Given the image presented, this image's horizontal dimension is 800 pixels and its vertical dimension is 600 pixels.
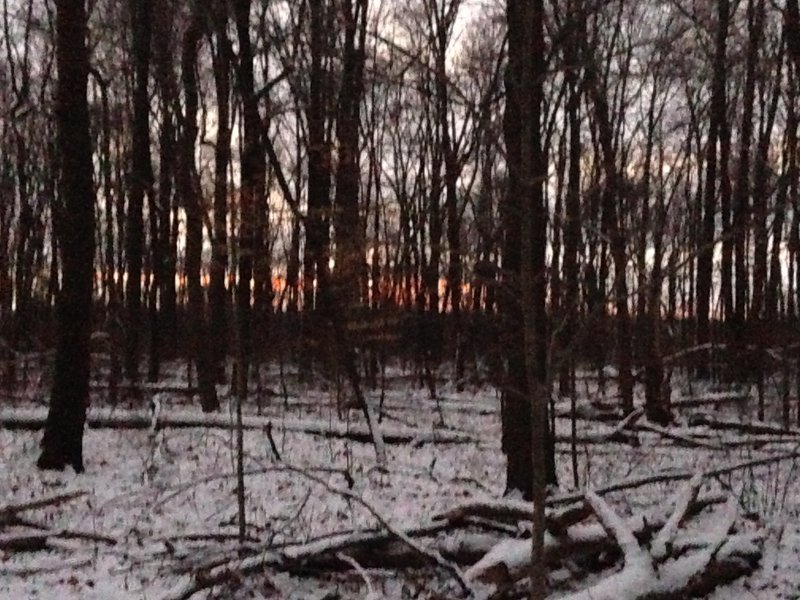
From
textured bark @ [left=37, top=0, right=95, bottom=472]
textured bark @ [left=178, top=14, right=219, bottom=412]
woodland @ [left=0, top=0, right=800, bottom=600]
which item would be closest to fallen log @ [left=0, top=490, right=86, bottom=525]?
woodland @ [left=0, top=0, right=800, bottom=600]

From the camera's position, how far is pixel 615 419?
46.2 feet

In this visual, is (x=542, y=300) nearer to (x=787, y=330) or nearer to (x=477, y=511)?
(x=477, y=511)

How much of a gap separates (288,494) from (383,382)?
573 centimetres

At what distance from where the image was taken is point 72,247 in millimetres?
10195

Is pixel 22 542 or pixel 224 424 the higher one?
pixel 224 424

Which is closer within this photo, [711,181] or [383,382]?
[383,382]

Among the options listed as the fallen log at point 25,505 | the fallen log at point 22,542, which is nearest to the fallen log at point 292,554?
the fallen log at point 22,542

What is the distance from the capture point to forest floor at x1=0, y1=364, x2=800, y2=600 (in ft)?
21.7

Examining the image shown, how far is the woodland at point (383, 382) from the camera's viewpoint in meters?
6.42

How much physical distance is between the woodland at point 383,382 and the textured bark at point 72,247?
27 millimetres

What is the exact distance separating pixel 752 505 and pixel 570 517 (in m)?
2.86

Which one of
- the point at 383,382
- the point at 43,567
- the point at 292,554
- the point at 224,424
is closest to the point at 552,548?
the point at 292,554

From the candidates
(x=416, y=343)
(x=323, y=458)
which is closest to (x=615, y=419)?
(x=323, y=458)

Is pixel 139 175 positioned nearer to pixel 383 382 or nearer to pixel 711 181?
pixel 383 382
